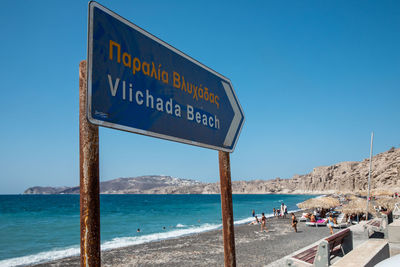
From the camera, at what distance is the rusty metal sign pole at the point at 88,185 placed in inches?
56.1

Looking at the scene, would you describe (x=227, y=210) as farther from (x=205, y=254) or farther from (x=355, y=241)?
(x=205, y=254)

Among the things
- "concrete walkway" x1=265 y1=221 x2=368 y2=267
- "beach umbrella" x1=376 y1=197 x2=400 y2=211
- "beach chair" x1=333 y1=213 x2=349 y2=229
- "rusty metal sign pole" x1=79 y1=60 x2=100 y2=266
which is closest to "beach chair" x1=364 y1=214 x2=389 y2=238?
"concrete walkway" x1=265 y1=221 x2=368 y2=267

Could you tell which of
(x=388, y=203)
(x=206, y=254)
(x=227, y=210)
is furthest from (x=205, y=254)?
(x=388, y=203)

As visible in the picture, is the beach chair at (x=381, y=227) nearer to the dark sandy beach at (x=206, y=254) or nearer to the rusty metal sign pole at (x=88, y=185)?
the dark sandy beach at (x=206, y=254)

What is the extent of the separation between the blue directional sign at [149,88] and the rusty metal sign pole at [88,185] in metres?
0.16

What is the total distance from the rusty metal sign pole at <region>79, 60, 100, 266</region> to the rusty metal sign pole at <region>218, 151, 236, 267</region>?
116 centimetres

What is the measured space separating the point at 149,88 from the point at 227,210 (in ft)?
4.13

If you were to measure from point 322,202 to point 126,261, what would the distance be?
31394 millimetres

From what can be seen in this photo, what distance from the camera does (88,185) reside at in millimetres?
1466


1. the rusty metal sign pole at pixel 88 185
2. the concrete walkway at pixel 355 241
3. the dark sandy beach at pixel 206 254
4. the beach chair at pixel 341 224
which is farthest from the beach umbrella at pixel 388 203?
the rusty metal sign pole at pixel 88 185

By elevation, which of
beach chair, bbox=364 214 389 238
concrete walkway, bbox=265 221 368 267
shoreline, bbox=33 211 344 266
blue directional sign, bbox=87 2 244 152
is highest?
blue directional sign, bbox=87 2 244 152

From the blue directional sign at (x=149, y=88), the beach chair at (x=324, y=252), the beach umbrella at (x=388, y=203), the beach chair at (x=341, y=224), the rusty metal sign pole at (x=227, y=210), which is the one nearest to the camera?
the blue directional sign at (x=149, y=88)

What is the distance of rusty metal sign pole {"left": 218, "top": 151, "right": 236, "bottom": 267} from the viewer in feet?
7.66

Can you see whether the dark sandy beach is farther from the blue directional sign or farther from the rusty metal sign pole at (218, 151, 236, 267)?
the blue directional sign
